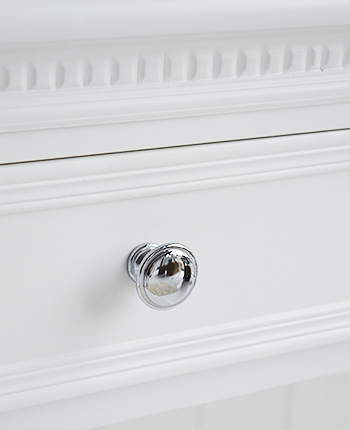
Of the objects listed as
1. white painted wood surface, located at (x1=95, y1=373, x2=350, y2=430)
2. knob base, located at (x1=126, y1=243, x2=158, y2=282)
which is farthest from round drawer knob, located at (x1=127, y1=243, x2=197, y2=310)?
white painted wood surface, located at (x1=95, y1=373, x2=350, y2=430)

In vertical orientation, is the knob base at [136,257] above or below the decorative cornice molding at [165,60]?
below

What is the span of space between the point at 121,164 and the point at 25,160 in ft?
0.16

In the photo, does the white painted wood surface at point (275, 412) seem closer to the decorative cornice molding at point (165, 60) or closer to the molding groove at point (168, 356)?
the molding groove at point (168, 356)

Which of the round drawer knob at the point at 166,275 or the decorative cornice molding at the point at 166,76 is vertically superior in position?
the decorative cornice molding at the point at 166,76

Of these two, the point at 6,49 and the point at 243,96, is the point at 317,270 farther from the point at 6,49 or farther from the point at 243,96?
the point at 6,49

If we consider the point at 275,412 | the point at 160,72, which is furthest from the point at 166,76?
the point at 275,412

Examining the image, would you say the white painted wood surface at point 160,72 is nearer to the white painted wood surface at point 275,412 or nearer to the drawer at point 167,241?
the drawer at point 167,241

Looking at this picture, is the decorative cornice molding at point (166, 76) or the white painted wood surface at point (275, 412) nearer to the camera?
the decorative cornice molding at point (166, 76)

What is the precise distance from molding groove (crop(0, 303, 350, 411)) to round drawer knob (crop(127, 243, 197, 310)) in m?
0.05

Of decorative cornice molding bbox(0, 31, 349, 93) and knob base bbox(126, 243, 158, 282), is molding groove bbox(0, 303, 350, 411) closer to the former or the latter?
knob base bbox(126, 243, 158, 282)

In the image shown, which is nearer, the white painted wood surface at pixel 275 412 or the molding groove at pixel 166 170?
the molding groove at pixel 166 170

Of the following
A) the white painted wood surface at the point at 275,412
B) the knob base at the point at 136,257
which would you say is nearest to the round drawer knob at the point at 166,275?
the knob base at the point at 136,257

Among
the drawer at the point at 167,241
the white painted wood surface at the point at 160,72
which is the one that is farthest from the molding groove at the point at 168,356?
the white painted wood surface at the point at 160,72

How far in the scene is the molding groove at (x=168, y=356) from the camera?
1.19 feet
